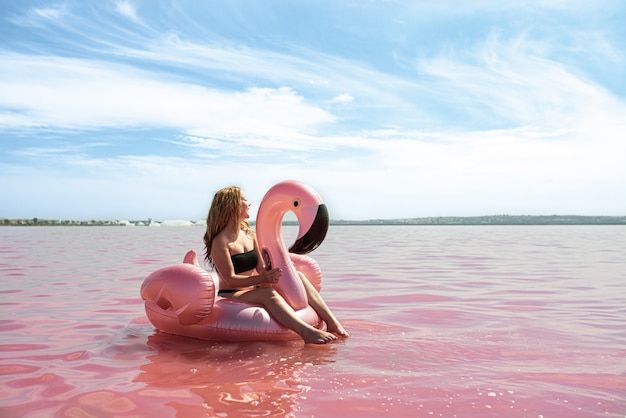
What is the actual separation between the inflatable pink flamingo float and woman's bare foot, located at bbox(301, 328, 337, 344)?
0.81ft

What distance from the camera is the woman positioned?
580 cm

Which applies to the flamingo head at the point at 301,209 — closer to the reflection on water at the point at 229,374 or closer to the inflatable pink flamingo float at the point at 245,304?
the inflatable pink flamingo float at the point at 245,304

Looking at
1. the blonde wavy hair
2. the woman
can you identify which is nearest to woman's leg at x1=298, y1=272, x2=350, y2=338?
the woman

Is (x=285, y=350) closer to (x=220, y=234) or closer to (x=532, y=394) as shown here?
(x=220, y=234)

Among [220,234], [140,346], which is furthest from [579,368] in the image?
[140,346]

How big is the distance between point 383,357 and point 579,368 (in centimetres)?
159

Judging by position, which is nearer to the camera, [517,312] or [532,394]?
[532,394]

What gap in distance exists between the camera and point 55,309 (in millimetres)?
7664

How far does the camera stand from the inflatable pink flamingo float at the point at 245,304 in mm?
5625

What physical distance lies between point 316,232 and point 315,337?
3.51ft

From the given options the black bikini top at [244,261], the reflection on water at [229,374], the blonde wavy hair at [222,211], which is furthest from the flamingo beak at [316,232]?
the reflection on water at [229,374]

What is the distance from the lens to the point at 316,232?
5.95 m

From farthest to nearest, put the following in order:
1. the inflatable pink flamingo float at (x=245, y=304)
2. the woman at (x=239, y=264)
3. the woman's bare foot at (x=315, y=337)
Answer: the woman at (x=239, y=264) → the inflatable pink flamingo float at (x=245, y=304) → the woman's bare foot at (x=315, y=337)

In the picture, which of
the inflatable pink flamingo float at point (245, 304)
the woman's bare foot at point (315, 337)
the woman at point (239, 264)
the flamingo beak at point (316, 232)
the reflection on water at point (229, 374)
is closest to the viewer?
the reflection on water at point (229, 374)
